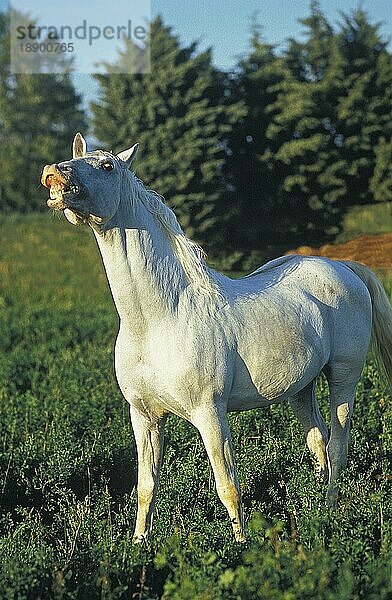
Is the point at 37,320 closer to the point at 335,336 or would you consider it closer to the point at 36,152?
the point at 335,336

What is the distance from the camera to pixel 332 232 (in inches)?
899

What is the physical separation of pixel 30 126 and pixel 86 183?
36.0 meters

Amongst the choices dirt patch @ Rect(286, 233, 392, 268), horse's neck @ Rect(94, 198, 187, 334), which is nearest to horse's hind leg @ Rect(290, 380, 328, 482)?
horse's neck @ Rect(94, 198, 187, 334)

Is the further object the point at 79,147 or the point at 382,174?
the point at 382,174

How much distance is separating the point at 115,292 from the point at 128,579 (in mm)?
1417

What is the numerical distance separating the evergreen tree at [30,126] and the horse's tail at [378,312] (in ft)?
101

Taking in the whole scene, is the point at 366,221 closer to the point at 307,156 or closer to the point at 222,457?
the point at 307,156

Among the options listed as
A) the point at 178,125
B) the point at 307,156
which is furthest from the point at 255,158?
the point at 178,125

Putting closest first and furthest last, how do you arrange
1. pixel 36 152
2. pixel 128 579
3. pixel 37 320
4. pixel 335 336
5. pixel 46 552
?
pixel 128 579 → pixel 46 552 → pixel 335 336 → pixel 37 320 → pixel 36 152

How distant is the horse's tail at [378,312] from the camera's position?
209 inches

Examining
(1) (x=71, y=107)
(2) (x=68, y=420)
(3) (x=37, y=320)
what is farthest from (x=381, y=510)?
(1) (x=71, y=107)

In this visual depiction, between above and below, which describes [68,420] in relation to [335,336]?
below

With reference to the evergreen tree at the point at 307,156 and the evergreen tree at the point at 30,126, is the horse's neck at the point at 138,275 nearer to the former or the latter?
the evergreen tree at the point at 307,156

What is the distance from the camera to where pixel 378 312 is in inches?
210
